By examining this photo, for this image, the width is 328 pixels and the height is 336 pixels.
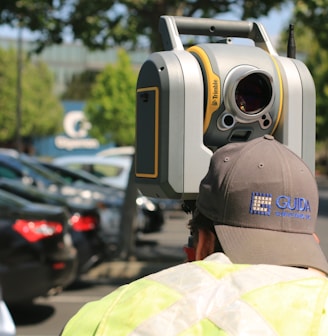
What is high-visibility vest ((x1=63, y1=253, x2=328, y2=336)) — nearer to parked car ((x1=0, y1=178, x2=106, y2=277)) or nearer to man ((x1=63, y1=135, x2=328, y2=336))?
man ((x1=63, y1=135, x2=328, y2=336))

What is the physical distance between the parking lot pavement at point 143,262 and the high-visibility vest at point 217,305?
8463 millimetres

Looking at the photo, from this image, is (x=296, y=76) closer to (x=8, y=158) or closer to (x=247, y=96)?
(x=247, y=96)

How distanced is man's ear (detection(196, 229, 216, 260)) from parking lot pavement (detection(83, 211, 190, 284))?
8.23 m

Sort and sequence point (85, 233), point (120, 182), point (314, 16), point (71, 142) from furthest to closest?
point (71, 142) → point (120, 182) → point (314, 16) → point (85, 233)

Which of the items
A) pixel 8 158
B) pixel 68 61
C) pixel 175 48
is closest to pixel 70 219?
pixel 8 158

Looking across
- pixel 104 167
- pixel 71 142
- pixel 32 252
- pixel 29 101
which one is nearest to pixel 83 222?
pixel 32 252

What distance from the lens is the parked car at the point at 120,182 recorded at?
13445 mm

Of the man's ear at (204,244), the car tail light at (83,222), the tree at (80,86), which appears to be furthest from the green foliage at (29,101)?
the man's ear at (204,244)

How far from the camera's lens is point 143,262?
10.8m

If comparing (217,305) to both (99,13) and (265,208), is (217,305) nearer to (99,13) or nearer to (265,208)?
(265,208)

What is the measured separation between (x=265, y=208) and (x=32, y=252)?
18.7 feet

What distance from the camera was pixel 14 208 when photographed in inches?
288

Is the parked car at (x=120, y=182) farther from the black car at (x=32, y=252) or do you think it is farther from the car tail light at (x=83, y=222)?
the black car at (x=32, y=252)

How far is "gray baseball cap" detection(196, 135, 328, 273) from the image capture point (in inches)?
56.8
